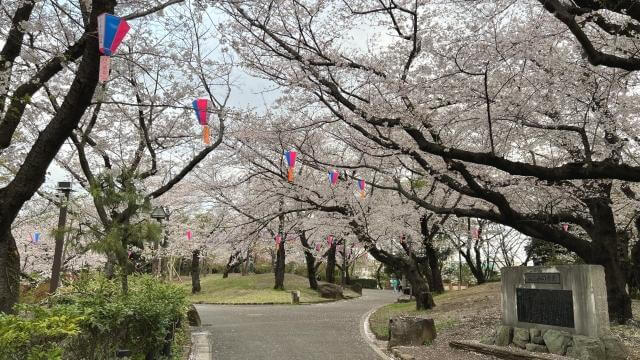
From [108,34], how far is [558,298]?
9153 millimetres

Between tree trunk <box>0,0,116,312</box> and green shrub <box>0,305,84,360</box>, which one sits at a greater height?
tree trunk <box>0,0,116,312</box>

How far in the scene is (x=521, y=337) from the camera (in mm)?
9781

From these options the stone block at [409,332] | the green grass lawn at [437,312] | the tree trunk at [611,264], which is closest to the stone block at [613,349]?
the tree trunk at [611,264]

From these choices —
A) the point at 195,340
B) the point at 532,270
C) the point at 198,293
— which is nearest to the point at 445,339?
the point at 532,270

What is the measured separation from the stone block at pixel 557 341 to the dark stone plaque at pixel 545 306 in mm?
200

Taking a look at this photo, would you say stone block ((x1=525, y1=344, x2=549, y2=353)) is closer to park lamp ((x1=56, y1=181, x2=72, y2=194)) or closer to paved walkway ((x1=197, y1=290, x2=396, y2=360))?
paved walkway ((x1=197, y1=290, x2=396, y2=360))

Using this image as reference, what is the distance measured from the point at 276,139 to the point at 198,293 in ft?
71.4

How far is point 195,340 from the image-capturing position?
38.9ft

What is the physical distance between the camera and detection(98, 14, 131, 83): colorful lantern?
4.90 metres

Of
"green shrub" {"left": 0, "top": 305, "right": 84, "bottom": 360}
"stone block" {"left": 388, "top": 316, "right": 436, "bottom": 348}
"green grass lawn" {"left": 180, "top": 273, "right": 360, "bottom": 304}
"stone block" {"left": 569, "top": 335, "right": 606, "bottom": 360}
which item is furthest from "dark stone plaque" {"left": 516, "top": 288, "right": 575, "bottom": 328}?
"green grass lawn" {"left": 180, "top": 273, "right": 360, "bottom": 304}

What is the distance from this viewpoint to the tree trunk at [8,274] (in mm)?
6156

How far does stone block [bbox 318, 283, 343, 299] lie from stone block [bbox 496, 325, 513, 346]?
64.9 ft

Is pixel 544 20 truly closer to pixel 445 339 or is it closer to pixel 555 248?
pixel 445 339

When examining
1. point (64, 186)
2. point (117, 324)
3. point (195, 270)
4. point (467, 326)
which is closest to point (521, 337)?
point (467, 326)
